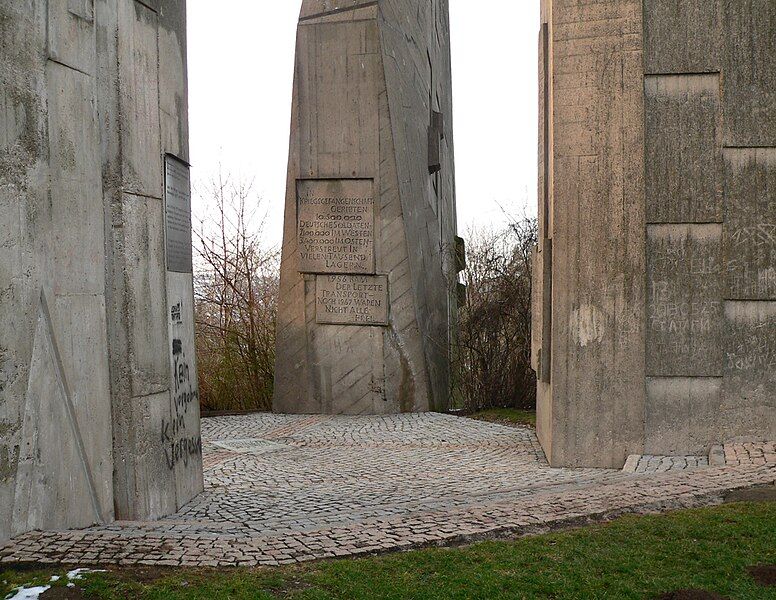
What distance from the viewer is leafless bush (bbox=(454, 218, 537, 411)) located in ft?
49.6

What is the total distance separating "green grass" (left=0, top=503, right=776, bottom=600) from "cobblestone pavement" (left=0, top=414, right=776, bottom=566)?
28 centimetres

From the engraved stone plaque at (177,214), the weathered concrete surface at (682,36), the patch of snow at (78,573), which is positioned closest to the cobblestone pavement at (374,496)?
the patch of snow at (78,573)

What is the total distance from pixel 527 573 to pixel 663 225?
A: 204 inches

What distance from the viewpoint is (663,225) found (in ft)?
30.1

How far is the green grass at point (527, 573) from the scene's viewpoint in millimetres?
4656

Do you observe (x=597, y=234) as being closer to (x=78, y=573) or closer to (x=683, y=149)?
(x=683, y=149)

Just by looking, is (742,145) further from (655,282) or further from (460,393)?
(460,393)

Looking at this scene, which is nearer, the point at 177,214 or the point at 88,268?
the point at 88,268

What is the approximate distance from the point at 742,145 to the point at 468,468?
Result: 4292mm

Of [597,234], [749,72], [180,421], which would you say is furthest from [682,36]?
[180,421]

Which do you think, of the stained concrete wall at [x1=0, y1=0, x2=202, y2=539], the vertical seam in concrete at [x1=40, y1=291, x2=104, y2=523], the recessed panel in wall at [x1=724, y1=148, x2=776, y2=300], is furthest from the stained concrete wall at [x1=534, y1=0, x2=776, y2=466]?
the vertical seam in concrete at [x1=40, y1=291, x2=104, y2=523]

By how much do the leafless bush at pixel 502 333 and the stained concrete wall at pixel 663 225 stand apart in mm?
5590

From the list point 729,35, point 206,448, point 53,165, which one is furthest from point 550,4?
point 206,448

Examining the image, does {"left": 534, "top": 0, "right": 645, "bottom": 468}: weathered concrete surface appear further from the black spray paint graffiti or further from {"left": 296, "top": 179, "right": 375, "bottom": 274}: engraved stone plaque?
{"left": 296, "top": 179, "right": 375, "bottom": 274}: engraved stone plaque
